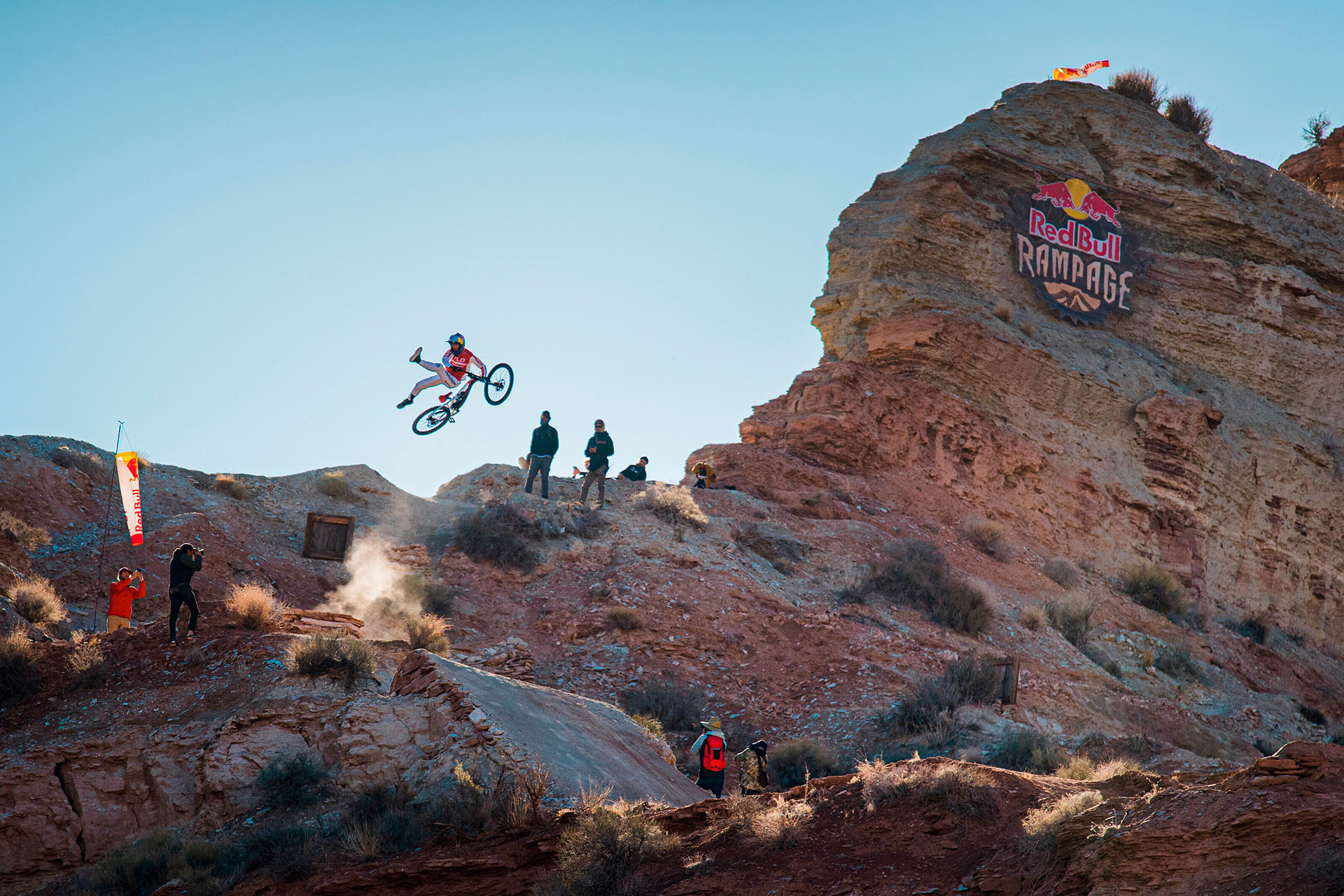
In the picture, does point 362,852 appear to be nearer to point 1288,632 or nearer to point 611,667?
point 611,667

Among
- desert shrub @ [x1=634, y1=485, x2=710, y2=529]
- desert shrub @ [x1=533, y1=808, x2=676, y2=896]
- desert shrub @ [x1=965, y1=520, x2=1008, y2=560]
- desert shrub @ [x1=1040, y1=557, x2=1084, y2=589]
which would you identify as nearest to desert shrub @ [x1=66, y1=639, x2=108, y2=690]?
desert shrub @ [x1=533, y1=808, x2=676, y2=896]

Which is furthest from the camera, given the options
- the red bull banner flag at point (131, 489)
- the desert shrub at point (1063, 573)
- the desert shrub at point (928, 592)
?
the desert shrub at point (1063, 573)

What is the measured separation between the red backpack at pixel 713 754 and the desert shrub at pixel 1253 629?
65.2ft

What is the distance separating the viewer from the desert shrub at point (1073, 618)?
21812 millimetres

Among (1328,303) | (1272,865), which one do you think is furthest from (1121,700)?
(1328,303)

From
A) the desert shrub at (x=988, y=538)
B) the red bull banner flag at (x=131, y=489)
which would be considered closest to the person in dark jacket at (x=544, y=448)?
the red bull banner flag at (x=131, y=489)

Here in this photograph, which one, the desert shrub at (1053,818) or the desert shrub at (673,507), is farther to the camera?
the desert shrub at (673,507)

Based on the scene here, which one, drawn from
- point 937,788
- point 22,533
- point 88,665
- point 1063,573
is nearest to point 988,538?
point 1063,573

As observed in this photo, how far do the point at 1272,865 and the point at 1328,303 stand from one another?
110 feet

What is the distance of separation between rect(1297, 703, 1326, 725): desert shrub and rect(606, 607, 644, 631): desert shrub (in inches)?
560

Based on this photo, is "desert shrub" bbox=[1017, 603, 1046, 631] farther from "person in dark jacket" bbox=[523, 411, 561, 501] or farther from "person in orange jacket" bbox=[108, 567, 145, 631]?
"person in orange jacket" bbox=[108, 567, 145, 631]

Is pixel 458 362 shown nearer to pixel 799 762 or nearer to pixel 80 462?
pixel 80 462

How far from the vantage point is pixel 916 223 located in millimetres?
31031

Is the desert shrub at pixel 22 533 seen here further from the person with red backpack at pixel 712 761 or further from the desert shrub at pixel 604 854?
the desert shrub at pixel 604 854
